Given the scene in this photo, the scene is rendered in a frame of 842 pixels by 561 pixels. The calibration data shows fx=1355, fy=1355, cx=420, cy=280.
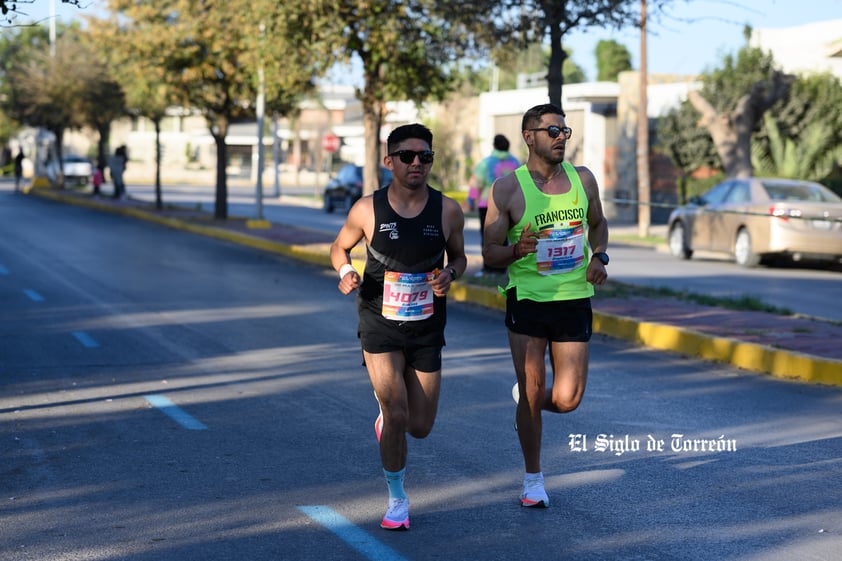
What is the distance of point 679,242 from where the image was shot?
25734 millimetres

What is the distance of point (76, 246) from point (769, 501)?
21.2 meters

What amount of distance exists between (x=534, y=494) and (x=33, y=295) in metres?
12.1

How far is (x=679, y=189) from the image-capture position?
40344 mm

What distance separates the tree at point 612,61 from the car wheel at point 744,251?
3283 inches

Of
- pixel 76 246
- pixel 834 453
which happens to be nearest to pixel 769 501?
pixel 834 453

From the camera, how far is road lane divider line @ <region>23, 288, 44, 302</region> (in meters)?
16.8

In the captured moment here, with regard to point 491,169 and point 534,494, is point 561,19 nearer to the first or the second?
point 491,169

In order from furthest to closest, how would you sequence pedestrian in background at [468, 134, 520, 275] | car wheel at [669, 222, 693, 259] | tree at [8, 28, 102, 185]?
tree at [8, 28, 102, 185] < car wheel at [669, 222, 693, 259] < pedestrian in background at [468, 134, 520, 275]

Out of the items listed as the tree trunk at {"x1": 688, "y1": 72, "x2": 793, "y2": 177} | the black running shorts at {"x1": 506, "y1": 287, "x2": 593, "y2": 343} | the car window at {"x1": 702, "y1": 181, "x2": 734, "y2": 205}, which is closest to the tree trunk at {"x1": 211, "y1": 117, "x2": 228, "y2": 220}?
the tree trunk at {"x1": 688, "y1": 72, "x2": 793, "y2": 177}

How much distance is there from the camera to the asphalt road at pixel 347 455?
6055 mm

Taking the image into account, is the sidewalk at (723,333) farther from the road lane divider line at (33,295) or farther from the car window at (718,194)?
the car window at (718,194)

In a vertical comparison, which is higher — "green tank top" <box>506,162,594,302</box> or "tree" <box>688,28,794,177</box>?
"tree" <box>688,28,794,177</box>

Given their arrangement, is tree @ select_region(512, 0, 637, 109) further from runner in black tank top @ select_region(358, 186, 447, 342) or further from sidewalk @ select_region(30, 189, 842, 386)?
runner in black tank top @ select_region(358, 186, 447, 342)

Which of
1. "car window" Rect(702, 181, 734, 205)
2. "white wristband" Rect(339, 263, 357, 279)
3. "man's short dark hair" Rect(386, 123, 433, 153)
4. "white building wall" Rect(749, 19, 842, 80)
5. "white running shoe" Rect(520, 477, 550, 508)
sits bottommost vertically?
"white running shoe" Rect(520, 477, 550, 508)
